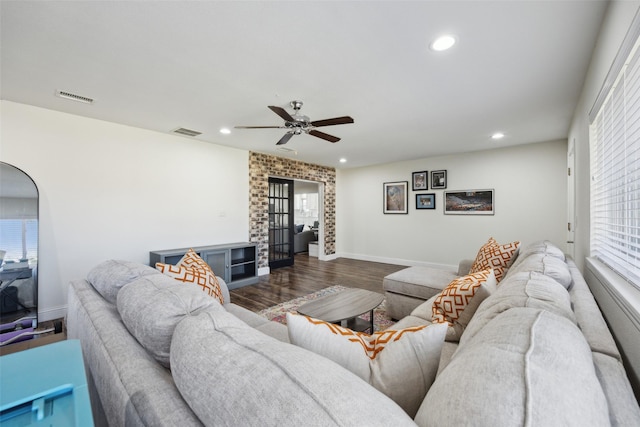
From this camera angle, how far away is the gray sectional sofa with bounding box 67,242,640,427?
1.63 feet

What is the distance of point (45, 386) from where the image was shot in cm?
71

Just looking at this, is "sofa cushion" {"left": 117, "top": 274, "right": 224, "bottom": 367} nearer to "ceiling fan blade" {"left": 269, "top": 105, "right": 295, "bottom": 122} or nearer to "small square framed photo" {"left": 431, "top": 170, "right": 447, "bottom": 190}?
"ceiling fan blade" {"left": 269, "top": 105, "right": 295, "bottom": 122}

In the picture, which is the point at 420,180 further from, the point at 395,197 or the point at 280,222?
the point at 280,222

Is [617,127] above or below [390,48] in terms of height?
below

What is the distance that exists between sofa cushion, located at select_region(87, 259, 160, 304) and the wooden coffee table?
4.10ft

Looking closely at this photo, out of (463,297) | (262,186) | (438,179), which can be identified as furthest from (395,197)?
(463,297)

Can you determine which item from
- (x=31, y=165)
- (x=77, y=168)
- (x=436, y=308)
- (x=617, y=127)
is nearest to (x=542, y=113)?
(x=617, y=127)

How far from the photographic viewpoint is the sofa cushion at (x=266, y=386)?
1.62 ft

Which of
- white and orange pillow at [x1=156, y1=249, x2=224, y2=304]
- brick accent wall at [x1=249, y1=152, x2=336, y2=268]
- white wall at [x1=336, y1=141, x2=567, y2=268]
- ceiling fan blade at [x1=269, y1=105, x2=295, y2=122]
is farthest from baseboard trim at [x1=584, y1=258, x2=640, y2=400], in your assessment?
brick accent wall at [x1=249, y1=152, x2=336, y2=268]

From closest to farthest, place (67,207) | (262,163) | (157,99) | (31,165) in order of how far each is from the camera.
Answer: (157,99) < (31,165) < (67,207) < (262,163)

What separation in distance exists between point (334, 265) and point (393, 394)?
5541 millimetres

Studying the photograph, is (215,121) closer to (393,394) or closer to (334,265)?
(393,394)

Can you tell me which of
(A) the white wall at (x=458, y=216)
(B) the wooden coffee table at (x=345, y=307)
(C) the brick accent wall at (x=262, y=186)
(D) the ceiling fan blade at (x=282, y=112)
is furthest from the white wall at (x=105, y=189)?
(A) the white wall at (x=458, y=216)

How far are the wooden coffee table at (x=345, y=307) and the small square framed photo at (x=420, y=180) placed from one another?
3834 millimetres
